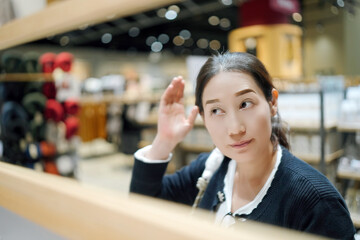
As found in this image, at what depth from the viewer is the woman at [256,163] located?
76cm

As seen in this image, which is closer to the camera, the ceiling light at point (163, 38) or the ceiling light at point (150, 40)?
the ceiling light at point (163, 38)

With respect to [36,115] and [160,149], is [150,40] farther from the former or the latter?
[160,149]

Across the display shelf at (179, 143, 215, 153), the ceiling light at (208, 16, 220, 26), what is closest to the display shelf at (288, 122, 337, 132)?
the display shelf at (179, 143, 215, 153)

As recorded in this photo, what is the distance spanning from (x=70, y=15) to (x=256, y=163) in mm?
602

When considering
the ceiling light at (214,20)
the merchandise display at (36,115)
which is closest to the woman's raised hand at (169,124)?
the merchandise display at (36,115)

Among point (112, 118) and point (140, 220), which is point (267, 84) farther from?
point (112, 118)

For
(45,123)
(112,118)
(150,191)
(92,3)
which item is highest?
(92,3)

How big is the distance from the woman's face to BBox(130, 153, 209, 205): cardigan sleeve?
38 cm

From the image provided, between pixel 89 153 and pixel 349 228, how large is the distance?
7208 millimetres

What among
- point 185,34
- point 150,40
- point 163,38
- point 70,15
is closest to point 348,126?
point 70,15

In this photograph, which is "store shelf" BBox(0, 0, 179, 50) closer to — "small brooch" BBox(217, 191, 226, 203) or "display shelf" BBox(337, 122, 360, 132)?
"small brooch" BBox(217, 191, 226, 203)

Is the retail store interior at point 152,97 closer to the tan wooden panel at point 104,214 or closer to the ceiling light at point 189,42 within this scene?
the tan wooden panel at point 104,214

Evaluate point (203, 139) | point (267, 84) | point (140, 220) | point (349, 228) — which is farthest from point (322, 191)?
point (203, 139)

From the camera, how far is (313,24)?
6.85 meters
